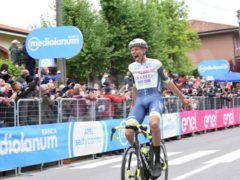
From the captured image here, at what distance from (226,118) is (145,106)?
21.2 meters

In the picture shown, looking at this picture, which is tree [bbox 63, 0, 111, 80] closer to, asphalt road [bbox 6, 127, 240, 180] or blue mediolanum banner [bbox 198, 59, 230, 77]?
blue mediolanum banner [bbox 198, 59, 230, 77]

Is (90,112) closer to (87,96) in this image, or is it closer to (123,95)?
Result: (87,96)

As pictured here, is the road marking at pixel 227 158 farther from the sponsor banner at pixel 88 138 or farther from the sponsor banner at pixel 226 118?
the sponsor banner at pixel 226 118

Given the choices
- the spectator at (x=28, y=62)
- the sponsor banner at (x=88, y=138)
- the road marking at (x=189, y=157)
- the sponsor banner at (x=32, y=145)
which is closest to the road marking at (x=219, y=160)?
the road marking at (x=189, y=157)

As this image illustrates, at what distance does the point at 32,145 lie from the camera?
42.0 ft

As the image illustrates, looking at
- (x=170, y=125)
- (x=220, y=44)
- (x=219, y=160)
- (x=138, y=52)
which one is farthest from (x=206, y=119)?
Answer: (x=220, y=44)

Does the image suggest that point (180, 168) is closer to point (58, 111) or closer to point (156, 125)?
point (58, 111)

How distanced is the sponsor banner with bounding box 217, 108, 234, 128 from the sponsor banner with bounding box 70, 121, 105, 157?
1289cm

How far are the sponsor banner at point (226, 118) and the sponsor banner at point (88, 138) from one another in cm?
1289

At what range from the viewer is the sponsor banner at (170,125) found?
2053 centimetres

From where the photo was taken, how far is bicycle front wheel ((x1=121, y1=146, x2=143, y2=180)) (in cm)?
807

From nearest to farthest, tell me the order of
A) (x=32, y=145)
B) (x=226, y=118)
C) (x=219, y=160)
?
(x=32, y=145), (x=219, y=160), (x=226, y=118)

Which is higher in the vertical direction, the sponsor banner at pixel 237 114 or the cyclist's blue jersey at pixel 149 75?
the cyclist's blue jersey at pixel 149 75

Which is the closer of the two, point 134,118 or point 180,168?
point 134,118
